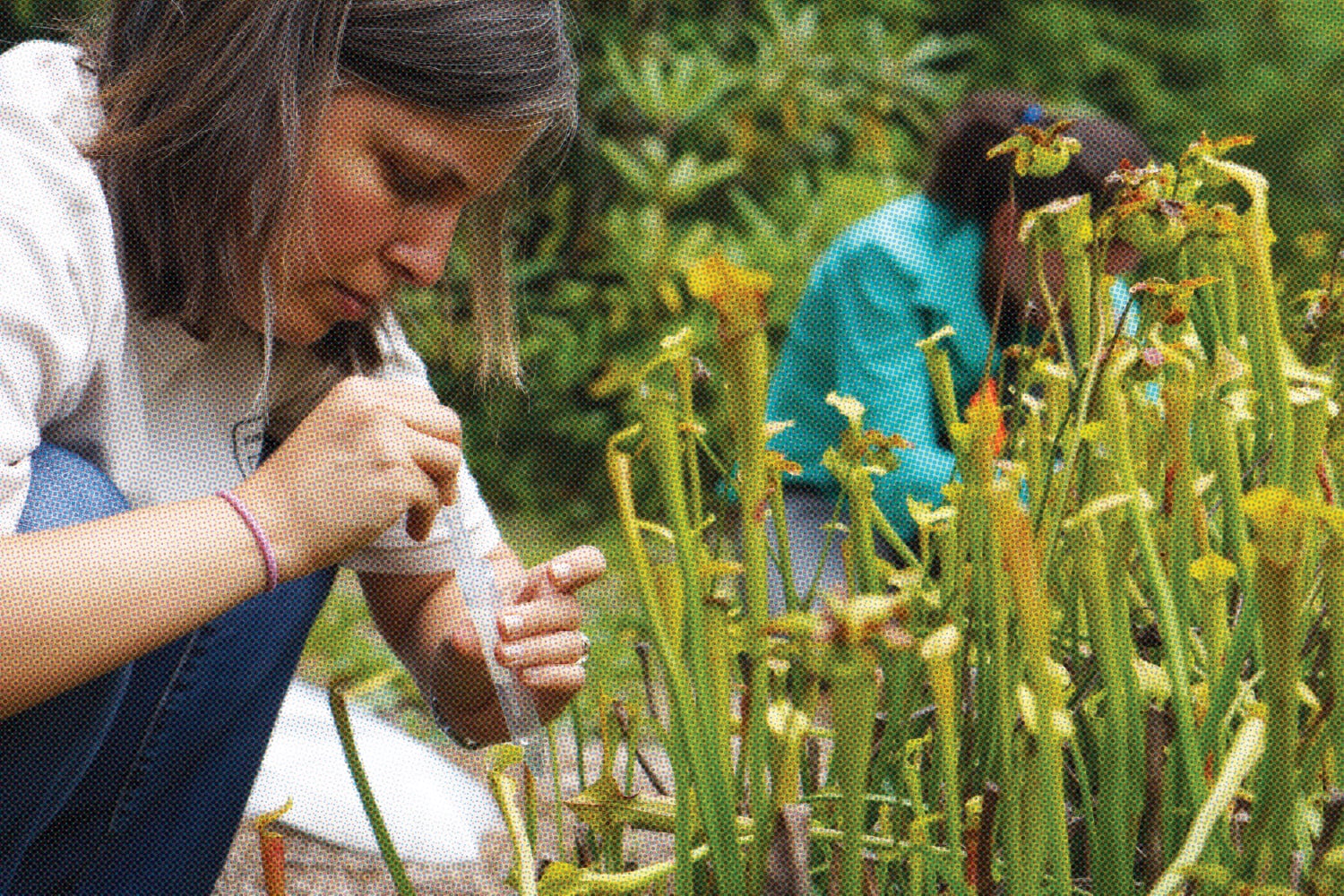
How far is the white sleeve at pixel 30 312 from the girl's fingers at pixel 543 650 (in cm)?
32

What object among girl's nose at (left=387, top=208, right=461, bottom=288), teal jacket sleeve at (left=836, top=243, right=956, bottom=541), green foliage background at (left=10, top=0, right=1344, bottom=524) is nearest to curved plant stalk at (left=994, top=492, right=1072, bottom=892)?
girl's nose at (left=387, top=208, right=461, bottom=288)

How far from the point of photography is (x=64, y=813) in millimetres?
1015

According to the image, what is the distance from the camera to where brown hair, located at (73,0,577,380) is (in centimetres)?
93

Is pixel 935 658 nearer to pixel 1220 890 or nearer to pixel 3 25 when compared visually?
pixel 1220 890

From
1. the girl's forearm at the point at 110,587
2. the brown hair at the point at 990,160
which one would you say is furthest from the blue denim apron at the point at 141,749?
the brown hair at the point at 990,160

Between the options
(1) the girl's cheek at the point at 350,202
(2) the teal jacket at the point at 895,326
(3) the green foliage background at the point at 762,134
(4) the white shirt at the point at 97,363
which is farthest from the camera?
(3) the green foliage background at the point at 762,134

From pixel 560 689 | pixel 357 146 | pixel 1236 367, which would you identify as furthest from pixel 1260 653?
pixel 357 146

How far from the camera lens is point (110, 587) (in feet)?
2.37

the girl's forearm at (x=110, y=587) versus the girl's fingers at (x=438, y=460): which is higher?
the girl's fingers at (x=438, y=460)

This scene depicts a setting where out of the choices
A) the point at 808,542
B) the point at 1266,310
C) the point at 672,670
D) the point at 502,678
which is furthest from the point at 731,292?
the point at 808,542

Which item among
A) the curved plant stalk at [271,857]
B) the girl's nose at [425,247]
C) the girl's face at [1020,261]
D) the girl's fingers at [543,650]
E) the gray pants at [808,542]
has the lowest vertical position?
the gray pants at [808,542]

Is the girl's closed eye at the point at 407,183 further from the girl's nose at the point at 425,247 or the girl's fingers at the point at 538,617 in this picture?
the girl's fingers at the point at 538,617

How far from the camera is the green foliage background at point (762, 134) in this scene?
327cm

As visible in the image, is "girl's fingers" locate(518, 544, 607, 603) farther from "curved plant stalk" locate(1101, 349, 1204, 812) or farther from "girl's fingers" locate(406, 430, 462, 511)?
"curved plant stalk" locate(1101, 349, 1204, 812)
